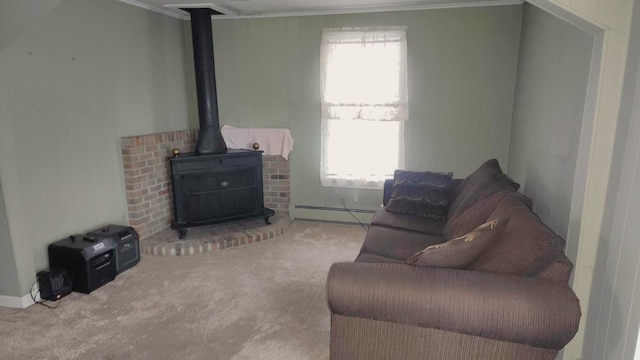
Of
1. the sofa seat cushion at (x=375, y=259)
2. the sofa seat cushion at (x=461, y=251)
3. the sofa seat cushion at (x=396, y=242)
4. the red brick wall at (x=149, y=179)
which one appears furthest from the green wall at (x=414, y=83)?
the sofa seat cushion at (x=461, y=251)

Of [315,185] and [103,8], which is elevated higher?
[103,8]

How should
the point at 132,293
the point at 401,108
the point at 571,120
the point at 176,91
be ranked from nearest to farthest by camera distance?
the point at 571,120 → the point at 132,293 → the point at 401,108 → the point at 176,91

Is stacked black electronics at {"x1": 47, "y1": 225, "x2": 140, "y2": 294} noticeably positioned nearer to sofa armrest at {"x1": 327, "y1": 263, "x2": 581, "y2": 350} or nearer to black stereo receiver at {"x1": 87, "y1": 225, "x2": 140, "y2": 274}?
black stereo receiver at {"x1": 87, "y1": 225, "x2": 140, "y2": 274}

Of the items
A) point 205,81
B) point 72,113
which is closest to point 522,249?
point 72,113

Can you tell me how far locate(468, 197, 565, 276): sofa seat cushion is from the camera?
5.17 ft

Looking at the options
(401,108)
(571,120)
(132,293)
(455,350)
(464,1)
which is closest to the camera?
(455,350)

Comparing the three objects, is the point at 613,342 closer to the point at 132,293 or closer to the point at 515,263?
the point at 515,263

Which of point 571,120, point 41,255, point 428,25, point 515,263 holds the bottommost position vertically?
point 41,255

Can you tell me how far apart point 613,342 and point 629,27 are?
1.29 m

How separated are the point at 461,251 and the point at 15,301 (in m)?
2.92

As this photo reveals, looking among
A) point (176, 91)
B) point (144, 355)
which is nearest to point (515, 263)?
point (144, 355)

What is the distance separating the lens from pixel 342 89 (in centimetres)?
429

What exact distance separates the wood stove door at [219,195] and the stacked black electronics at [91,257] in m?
0.77

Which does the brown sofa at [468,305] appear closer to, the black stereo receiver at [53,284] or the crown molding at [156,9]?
the black stereo receiver at [53,284]
